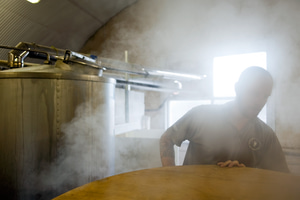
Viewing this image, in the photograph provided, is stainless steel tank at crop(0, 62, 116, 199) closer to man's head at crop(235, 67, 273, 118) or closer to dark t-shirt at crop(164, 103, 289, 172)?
dark t-shirt at crop(164, 103, 289, 172)

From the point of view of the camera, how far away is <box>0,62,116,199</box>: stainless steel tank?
4.10ft

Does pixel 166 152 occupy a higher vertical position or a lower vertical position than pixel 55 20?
lower

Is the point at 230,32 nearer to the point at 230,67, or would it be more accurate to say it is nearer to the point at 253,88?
the point at 230,67

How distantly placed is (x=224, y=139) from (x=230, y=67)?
147 cm

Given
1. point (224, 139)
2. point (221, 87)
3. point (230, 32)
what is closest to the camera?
point (224, 139)

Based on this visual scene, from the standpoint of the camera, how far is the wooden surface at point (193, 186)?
26.3 inches

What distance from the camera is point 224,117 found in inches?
50.4

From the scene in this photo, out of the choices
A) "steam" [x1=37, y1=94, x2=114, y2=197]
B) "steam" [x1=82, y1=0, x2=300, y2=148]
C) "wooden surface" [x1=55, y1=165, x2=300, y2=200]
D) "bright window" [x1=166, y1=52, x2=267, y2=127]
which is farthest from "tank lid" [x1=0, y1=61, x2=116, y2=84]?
"bright window" [x1=166, y1=52, x2=267, y2=127]

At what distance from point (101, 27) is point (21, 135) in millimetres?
4051

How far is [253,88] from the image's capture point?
3.77 ft

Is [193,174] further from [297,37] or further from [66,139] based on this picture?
[297,37]

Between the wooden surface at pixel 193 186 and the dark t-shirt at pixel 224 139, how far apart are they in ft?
1.01

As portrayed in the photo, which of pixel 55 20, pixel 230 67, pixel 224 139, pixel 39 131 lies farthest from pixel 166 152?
pixel 55 20

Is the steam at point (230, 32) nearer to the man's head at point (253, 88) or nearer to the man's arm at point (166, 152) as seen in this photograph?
the man's head at point (253, 88)
